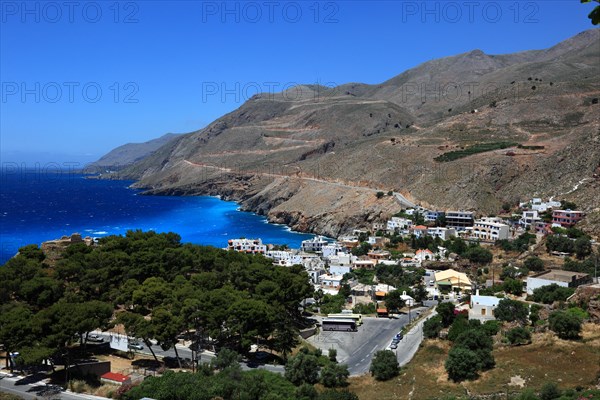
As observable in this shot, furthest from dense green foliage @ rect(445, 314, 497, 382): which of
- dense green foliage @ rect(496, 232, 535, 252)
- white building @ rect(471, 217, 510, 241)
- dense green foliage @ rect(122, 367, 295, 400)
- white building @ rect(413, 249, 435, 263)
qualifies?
white building @ rect(471, 217, 510, 241)

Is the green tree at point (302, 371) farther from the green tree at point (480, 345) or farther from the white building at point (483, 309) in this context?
the white building at point (483, 309)

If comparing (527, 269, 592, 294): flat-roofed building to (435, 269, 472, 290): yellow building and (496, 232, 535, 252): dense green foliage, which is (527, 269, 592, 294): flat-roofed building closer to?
(435, 269, 472, 290): yellow building

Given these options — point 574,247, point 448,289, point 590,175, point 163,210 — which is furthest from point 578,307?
point 163,210

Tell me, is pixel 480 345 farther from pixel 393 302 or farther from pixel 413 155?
pixel 413 155

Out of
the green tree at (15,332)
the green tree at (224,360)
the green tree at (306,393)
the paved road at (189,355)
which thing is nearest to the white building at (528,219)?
the paved road at (189,355)

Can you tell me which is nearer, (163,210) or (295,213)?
(295,213)

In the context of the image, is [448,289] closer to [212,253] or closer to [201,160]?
[212,253]

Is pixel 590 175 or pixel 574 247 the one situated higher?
pixel 590 175
